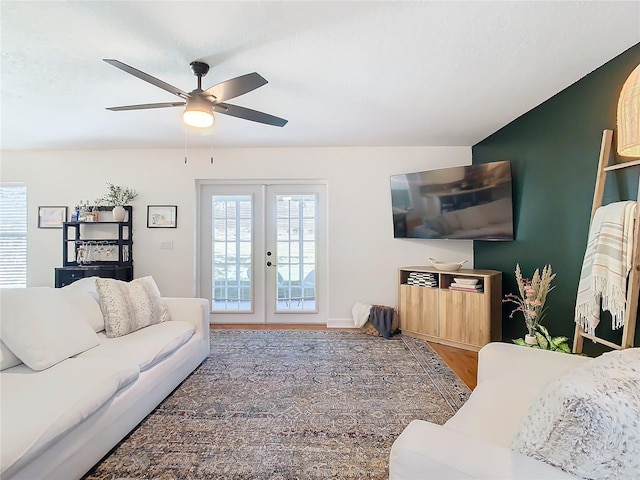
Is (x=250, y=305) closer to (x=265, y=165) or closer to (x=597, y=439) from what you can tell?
(x=265, y=165)

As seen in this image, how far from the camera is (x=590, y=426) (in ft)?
2.53

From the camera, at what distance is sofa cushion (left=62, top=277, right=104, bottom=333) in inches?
86.8

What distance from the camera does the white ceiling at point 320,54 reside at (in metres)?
1.60

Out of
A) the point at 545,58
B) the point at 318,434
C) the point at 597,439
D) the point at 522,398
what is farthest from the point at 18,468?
the point at 545,58

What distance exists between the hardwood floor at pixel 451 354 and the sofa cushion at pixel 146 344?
154 cm

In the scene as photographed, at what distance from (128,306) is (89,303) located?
0.82ft

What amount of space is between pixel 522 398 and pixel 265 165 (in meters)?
3.58

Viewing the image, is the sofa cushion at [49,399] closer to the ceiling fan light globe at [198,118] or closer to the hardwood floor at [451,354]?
the ceiling fan light globe at [198,118]

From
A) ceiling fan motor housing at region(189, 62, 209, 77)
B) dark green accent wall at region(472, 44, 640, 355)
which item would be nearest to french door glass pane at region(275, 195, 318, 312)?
ceiling fan motor housing at region(189, 62, 209, 77)

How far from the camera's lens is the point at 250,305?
4.20 metres

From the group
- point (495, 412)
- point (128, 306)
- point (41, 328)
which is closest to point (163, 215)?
point (128, 306)

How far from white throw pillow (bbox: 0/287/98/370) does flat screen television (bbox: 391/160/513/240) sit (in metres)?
3.31

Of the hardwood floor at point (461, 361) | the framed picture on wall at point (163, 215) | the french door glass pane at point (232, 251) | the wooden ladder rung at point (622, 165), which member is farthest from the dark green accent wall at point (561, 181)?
the framed picture on wall at point (163, 215)

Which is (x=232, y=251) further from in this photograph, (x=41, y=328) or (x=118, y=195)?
(x=41, y=328)
